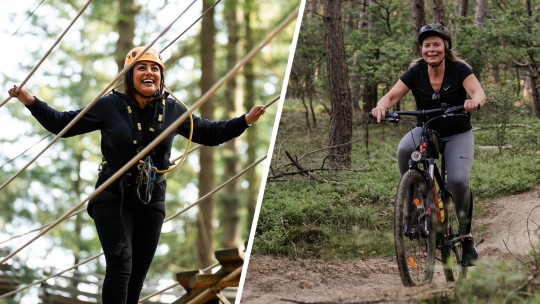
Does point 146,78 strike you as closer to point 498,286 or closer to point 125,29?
point 498,286

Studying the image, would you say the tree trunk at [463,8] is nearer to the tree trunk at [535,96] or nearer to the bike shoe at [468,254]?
the tree trunk at [535,96]

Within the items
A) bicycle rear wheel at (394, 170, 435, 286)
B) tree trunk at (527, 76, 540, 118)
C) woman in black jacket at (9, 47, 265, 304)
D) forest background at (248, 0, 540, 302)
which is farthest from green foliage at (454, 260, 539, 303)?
woman in black jacket at (9, 47, 265, 304)

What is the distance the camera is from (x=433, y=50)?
364 centimetres

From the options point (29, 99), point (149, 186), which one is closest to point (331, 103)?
point (149, 186)

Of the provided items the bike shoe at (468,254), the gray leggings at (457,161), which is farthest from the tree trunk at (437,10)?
the bike shoe at (468,254)

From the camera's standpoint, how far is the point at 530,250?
2947 millimetres

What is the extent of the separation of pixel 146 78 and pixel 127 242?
2.29 ft

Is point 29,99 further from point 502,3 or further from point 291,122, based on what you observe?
point 502,3

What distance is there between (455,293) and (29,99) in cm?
195

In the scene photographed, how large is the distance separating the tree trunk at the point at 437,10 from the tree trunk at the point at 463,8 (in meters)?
0.09

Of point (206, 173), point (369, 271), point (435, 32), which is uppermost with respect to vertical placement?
point (435, 32)

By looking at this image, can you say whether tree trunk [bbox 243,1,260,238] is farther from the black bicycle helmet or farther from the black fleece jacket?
the black bicycle helmet

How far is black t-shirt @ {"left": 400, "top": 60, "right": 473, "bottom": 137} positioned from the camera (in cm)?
357

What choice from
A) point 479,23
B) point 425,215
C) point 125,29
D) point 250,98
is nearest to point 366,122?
point 479,23
